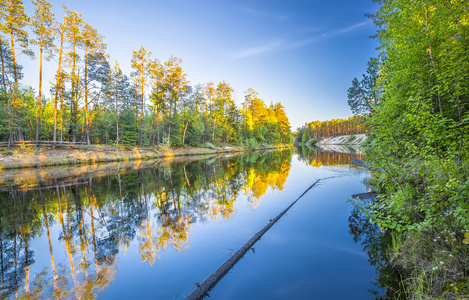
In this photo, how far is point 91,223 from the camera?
7094mm

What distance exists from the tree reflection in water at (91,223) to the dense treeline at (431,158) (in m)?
5.15

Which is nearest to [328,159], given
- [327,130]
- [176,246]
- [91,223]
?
[176,246]

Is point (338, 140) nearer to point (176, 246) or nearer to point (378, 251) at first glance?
point (378, 251)

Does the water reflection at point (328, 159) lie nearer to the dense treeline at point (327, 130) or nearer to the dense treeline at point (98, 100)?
the dense treeline at point (98, 100)

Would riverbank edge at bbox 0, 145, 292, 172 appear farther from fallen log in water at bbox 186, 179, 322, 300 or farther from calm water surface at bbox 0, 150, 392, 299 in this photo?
fallen log in water at bbox 186, 179, 322, 300

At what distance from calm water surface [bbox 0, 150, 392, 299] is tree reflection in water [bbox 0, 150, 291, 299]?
3cm

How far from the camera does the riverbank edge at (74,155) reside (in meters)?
20.2

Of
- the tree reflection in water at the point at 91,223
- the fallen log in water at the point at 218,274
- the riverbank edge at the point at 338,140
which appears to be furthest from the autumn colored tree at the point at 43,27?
the riverbank edge at the point at 338,140

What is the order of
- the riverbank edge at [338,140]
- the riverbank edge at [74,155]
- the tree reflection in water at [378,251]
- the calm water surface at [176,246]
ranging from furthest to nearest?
1. the riverbank edge at [338,140]
2. the riverbank edge at [74,155]
3. the calm water surface at [176,246]
4. the tree reflection in water at [378,251]

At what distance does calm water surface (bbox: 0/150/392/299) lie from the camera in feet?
13.1

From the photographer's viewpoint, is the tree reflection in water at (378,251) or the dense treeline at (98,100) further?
the dense treeline at (98,100)

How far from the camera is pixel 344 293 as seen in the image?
3.88 metres

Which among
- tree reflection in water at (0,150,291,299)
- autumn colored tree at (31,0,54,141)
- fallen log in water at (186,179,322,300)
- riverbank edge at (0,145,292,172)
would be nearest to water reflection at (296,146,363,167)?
tree reflection in water at (0,150,291,299)

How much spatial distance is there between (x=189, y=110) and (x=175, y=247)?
4005cm
